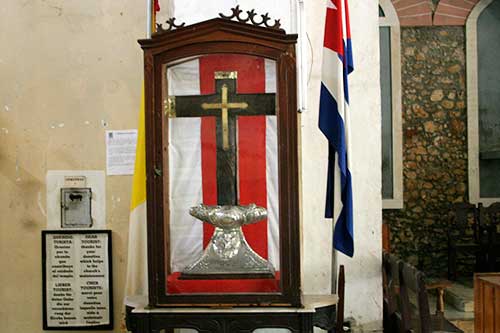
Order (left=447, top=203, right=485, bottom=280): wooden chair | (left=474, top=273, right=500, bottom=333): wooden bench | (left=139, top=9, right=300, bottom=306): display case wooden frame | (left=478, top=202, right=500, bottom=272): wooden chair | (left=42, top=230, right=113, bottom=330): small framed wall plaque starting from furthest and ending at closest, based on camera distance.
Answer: (left=447, top=203, right=485, bottom=280): wooden chair < (left=478, top=202, right=500, bottom=272): wooden chair < (left=42, top=230, right=113, bottom=330): small framed wall plaque < (left=474, top=273, right=500, bottom=333): wooden bench < (left=139, top=9, right=300, bottom=306): display case wooden frame

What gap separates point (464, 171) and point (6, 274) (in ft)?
20.7

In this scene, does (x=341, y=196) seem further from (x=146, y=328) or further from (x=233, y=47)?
(x=146, y=328)

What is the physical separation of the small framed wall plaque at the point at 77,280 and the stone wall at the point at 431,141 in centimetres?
536

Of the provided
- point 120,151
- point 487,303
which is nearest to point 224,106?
point 120,151

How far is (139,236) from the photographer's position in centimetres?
286

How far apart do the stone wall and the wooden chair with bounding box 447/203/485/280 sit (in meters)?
0.28

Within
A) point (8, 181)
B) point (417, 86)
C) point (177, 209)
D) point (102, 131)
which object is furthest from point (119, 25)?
point (417, 86)

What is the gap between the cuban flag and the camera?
2.71m

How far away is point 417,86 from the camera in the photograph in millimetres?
8000

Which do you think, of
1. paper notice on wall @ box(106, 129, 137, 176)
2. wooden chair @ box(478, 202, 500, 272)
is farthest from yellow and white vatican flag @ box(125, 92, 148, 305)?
wooden chair @ box(478, 202, 500, 272)

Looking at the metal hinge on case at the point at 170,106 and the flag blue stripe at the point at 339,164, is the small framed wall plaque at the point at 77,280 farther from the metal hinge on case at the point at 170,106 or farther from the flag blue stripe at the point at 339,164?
the flag blue stripe at the point at 339,164

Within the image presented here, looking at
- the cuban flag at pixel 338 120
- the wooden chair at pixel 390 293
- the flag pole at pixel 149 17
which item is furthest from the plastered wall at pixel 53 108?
the wooden chair at pixel 390 293

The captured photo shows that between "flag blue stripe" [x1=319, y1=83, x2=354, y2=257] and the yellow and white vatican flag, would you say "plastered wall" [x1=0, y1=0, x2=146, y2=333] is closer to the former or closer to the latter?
the yellow and white vatican flag

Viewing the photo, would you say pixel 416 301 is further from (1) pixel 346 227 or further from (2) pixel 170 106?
(2) pixel 170 106
